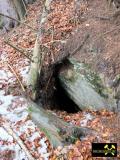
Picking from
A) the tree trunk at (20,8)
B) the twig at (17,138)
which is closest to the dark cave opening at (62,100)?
the twig at (17,138)

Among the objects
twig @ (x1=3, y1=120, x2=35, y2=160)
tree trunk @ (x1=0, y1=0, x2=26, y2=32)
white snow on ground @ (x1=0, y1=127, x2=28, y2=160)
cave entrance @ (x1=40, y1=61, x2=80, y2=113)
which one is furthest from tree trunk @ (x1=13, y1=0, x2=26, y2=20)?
white snow on ground @ (x1=0, y1=127, x2=28, y2=160)

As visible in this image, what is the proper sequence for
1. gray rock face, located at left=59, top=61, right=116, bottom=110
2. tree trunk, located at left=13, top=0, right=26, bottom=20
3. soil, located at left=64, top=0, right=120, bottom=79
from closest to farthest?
soil, located at left=64, top=0, right=120, bottom=79
gray rock face, located at left=59, top=61, right=116, bottom=110
tree trunk, located at left=13, top=0, right=26, bottom=20

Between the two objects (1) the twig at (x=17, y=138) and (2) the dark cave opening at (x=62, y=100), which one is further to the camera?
(2) the dark cave opening at (x=62, y=100)

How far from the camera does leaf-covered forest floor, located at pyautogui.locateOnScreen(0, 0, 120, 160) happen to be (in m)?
6.04

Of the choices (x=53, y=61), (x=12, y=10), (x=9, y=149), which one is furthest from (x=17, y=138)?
(x=12, y=10)

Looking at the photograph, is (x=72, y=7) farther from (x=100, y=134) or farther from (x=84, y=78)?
(x=100, y=134)

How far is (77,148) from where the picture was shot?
5.78 m

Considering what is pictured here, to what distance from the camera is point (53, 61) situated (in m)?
8.08

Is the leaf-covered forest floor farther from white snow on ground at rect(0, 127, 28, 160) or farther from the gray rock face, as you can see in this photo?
the gray rock face

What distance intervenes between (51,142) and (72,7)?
490 centimetres

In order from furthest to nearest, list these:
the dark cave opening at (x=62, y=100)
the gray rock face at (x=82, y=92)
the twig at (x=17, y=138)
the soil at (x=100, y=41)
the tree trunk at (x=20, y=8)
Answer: the tree trunk at (x=20, y=8) < the dark cave opening at (x=62, y=100) < the gray rock face at (x=82, y=92) < the soil at (x=100, y=41) < the twig at (x=17, y=138)

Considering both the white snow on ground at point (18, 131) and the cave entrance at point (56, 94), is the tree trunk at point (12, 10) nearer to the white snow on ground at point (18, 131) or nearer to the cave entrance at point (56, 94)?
the white snow on ground at point (18, 131)

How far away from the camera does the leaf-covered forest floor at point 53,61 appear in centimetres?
604

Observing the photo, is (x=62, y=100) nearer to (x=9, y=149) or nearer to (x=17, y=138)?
(x=17, y=138)
